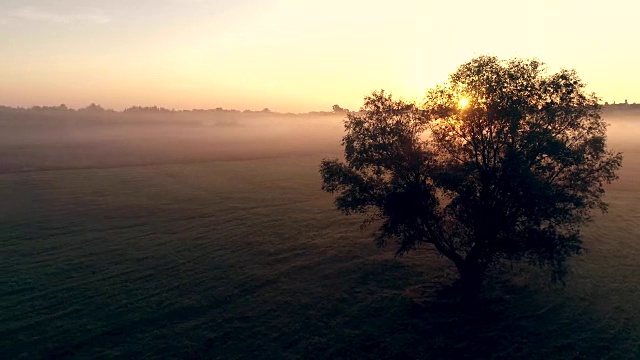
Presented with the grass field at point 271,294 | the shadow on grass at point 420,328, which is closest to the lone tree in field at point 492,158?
the shadow on grass at point 420,328

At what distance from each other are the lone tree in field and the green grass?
629 cm

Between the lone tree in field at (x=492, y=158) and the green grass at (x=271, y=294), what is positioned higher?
the lone tree in field at (x=492, y=158)

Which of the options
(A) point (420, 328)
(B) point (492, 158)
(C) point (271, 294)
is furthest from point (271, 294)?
(B) point (492, 158)

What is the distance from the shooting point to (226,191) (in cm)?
9444

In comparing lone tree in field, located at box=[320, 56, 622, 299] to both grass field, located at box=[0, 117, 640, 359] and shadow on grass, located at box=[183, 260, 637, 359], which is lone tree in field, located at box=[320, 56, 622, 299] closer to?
shadow on grass, located at box=[183, 260, 637, 359]

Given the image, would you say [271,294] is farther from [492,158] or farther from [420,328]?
[492,158]

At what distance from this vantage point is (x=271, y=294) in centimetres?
4006

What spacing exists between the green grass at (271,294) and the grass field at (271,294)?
0.53 ft

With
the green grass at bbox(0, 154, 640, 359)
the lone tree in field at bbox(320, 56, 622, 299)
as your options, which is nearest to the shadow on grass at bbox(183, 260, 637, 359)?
the green grass at bbox(0, 154, 640, 359)

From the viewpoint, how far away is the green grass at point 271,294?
30922 millimetres

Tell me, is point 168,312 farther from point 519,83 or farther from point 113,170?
point 113,170

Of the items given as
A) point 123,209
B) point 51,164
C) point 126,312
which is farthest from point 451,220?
point 51,164

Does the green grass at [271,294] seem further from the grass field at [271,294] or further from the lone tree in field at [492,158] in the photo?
the lone tree in field at [492,158]

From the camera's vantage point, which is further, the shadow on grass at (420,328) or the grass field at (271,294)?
the grass field at (271,294)
